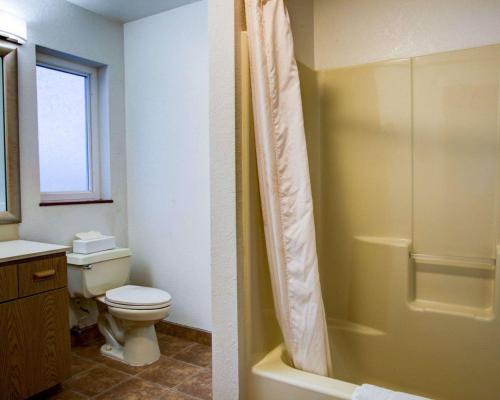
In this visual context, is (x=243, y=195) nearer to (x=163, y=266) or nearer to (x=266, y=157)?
(x=266, y=157)

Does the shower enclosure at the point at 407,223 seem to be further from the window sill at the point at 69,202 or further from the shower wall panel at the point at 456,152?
the window sill at the point at 69,202

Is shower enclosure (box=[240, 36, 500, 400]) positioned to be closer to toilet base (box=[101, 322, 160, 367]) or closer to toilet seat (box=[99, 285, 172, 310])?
toilet seat (box=[99, 285, 172, 310])

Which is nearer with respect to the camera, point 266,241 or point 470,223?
point 266,241

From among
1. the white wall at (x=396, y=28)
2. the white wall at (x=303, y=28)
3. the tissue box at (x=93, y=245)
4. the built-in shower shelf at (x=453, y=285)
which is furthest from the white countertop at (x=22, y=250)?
the built-in shower shelf at (x=453, y=285)

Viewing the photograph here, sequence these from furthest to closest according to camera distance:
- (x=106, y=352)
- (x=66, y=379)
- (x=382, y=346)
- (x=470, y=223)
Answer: (x=106, y=352)
(x=66, y=379)
(x=382, y=346)
(x=470, y=223)

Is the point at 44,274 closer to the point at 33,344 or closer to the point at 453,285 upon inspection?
the point at 33,344

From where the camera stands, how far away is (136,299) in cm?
225

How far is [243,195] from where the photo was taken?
1.26 metres

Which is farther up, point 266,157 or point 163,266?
point 266,157

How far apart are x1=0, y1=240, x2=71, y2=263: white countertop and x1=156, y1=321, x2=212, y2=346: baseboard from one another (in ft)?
3.67

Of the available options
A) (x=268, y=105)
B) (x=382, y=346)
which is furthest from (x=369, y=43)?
(x=382, y=346)

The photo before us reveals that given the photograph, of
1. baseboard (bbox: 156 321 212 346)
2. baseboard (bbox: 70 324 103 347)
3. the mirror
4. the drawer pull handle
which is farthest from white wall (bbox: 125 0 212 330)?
the drawer pull handle

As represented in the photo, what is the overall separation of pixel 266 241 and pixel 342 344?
2.70 feet

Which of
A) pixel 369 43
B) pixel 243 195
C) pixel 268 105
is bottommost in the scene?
pixel 243 195
